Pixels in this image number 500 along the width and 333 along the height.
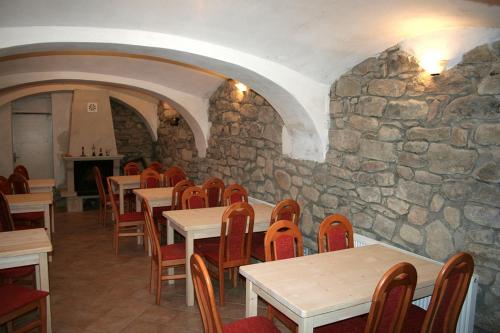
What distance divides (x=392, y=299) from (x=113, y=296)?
9.13 feet

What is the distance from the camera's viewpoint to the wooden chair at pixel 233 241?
3.54m

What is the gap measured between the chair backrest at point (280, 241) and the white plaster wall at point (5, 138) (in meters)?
7.53

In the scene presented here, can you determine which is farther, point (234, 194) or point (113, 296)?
point (234, 194)

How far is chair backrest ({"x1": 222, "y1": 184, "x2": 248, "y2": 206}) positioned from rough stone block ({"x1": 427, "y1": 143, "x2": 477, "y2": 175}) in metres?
2.28

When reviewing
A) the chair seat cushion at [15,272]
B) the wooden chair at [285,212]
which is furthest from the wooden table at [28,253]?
the wooden chair at [285,212]

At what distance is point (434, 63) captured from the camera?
9.59 ft

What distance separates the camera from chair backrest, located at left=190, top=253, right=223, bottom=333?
199cm

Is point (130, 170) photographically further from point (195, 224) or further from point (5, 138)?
point (195, 224)

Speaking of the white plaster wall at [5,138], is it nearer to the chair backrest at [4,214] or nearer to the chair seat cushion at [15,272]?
the chair backrest at [4,214]

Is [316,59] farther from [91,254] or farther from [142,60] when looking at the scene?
[91,254]

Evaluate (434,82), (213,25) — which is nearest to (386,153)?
(434,82)

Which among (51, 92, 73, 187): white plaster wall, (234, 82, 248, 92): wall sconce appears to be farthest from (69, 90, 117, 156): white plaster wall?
(234, 82, 248, 92): wall sconce

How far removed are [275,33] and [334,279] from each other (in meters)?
1.97

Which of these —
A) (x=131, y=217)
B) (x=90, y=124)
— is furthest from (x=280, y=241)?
(x=90, y=124)
